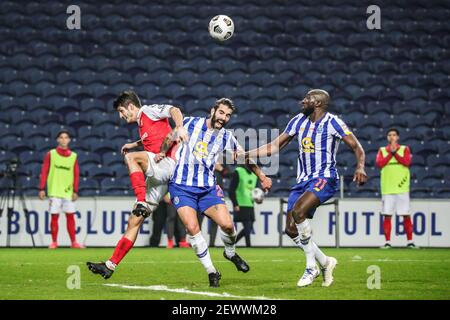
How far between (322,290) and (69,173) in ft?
29.5

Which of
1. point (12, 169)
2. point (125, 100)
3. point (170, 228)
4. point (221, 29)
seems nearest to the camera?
point (125, 100)

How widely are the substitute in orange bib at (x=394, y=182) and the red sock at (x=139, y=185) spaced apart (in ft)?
27.1

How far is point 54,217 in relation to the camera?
16375mm

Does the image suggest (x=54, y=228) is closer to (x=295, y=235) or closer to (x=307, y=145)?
(x=295, y=235)

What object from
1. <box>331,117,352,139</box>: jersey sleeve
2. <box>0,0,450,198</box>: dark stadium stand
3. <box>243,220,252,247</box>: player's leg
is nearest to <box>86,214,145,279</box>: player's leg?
<box>331,117,352,139</box>: jersey sleeve

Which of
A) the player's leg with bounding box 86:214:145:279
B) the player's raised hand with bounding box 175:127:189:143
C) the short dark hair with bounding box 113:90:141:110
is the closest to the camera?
the player's raised hand with bounding box 175:127:189:143

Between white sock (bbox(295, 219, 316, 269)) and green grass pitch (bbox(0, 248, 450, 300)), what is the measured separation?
27 centimetres

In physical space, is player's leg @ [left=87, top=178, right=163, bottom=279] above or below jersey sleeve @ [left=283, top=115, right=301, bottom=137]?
below

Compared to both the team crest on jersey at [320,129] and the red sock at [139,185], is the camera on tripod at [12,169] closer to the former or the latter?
the red sock at [139,185]

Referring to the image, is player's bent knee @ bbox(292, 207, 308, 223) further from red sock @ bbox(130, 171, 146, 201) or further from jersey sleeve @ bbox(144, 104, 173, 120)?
jersey sleeve @ bbox(144, 104, 173, 120)

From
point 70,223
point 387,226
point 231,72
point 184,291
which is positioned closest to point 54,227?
point 70,223

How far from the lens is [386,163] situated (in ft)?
55.5

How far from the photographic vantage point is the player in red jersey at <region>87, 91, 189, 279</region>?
9.05 m

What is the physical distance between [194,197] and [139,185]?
1.91 ft
